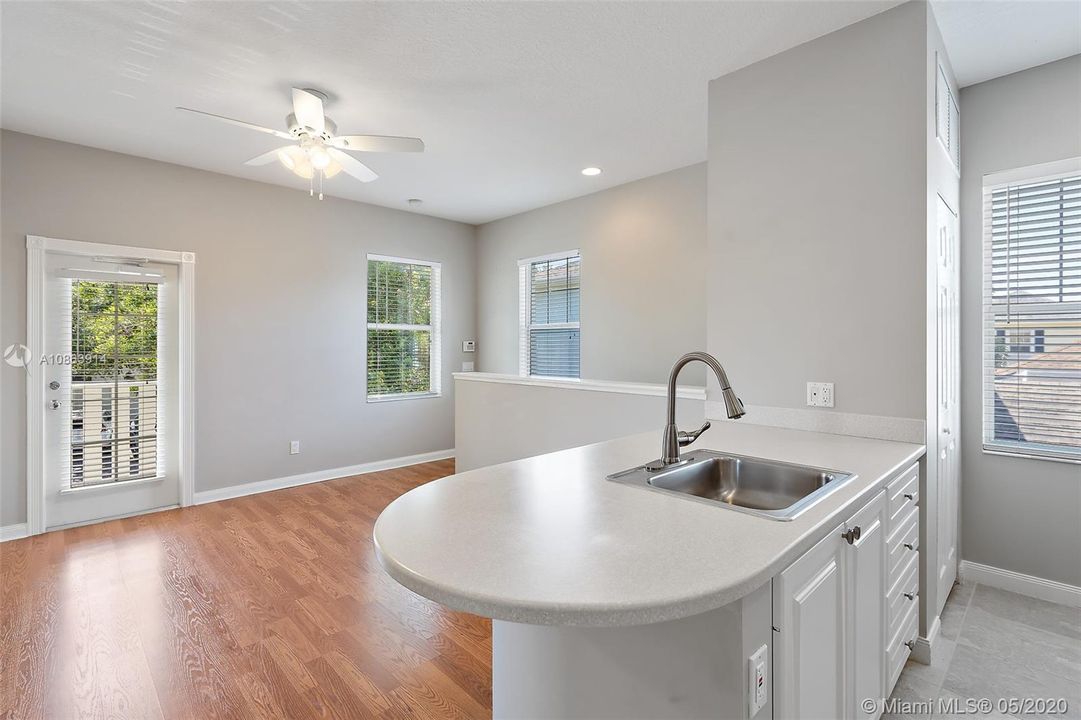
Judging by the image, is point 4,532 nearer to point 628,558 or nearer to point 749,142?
point 628,558

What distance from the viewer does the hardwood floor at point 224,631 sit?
1880mm

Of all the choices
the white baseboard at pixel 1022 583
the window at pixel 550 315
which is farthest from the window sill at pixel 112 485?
the white baseboard at pixel 1022 583

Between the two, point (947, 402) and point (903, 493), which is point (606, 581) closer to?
point (903, 493)

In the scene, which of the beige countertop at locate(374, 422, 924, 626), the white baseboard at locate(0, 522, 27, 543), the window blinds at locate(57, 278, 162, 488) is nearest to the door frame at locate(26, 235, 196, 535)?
the white baseboard at locate(0, 522, 27, 543)

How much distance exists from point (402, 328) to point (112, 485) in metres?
2.76

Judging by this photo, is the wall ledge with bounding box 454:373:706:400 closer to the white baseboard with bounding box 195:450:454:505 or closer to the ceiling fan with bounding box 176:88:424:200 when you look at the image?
the white baseboard with bounding box 195:450:454:505

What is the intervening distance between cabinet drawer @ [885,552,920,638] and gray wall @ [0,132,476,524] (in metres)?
4.56

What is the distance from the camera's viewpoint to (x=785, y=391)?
7.75 feet

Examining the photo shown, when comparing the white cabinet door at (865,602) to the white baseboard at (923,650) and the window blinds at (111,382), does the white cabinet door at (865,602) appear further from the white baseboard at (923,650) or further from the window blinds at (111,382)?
the window blinds at (111,382)

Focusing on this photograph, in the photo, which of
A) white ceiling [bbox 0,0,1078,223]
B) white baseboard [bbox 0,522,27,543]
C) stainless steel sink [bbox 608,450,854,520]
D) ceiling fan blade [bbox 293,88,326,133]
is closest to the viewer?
stainless steel sink [bbox 608,450,854,520]

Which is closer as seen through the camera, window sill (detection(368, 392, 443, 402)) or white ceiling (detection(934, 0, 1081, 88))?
white ceiling (detection(934, 0, 1081, 88))

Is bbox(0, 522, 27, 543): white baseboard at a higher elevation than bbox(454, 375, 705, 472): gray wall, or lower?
lower

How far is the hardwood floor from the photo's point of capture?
6.17 feet

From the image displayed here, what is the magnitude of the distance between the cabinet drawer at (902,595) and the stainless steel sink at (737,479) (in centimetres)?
46
